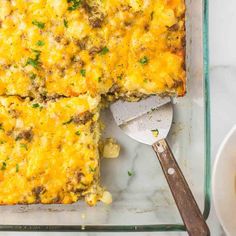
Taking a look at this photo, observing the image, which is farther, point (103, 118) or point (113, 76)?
point (103, 118)

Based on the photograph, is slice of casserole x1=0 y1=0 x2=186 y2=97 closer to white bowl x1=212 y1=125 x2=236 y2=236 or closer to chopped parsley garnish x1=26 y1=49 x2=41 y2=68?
chopped parsley garnish x1=26 y1=49 x2=41 y2=68

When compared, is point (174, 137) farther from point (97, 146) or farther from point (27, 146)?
point (27, 146)

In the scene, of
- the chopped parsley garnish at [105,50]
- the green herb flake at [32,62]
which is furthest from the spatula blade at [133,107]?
the green herb flake at [32,62]

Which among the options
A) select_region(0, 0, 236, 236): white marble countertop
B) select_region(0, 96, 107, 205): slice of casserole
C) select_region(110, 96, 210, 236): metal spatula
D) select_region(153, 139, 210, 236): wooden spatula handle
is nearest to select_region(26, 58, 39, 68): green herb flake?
select_region(0, 96, 107, 205): slice of casserole

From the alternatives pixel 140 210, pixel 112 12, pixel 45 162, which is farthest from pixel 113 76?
pixel 140 210

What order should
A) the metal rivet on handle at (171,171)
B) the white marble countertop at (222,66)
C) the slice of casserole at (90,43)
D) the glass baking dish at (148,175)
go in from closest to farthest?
the slice of casserole at (90,43)
the metal rivet on handle at (171,171)
the glass baking dish at (148,175)
the white marble countertop at (222,66)

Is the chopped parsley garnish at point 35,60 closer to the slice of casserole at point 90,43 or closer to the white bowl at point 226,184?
the slice of casserole at point 90,43
